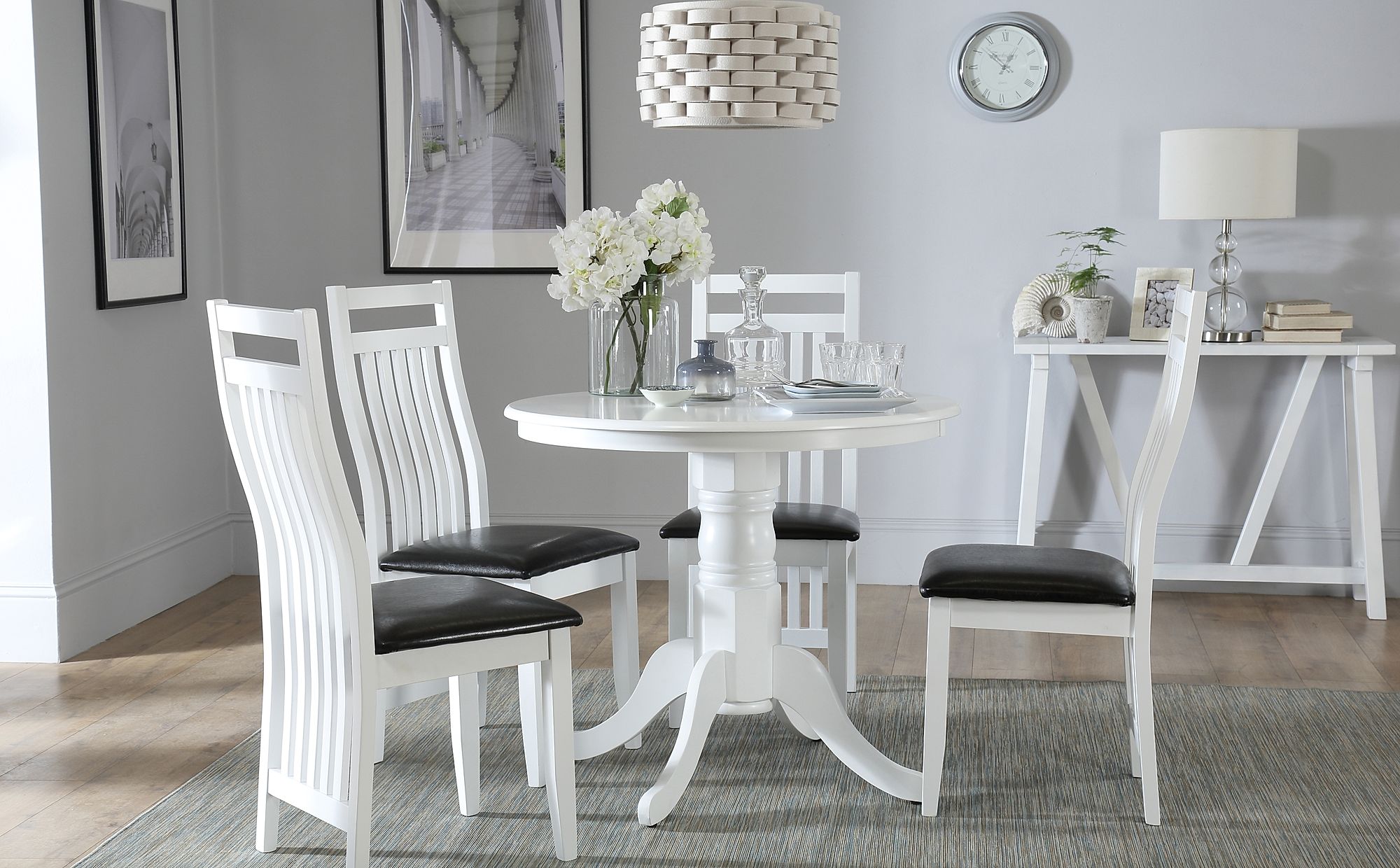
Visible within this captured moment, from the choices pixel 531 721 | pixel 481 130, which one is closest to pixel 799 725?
pixel 531 721

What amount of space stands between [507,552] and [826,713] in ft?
2.39

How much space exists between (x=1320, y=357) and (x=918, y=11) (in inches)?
64.6

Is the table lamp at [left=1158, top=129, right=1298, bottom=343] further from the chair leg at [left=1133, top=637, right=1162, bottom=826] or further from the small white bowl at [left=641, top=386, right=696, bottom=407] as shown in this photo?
the small white bowl at [left=641, top=386, right=696, bottom=407]

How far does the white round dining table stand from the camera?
2.59 metres

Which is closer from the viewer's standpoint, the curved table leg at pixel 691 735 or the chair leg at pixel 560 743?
the chair leg at pixel 560 743

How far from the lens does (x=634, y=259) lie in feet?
8.65

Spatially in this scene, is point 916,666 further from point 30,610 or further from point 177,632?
point 30,610

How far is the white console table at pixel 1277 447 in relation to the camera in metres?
4.00

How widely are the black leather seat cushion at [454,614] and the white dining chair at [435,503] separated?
0.30m

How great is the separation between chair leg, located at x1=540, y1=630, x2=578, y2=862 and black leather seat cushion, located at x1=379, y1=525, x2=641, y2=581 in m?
0.36

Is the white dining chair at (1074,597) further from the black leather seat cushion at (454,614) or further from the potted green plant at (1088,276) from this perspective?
the potted green plant at (1088,276)

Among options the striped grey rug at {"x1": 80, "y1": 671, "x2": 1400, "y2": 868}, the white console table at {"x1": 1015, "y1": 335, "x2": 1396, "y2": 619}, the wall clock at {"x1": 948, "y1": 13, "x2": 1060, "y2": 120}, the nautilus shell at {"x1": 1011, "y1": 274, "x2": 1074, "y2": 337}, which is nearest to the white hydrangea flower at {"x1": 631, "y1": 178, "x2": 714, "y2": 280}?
the striped grey rug at {"x1": 80, "y1": 671, "x2": 1400, "y2": 868}

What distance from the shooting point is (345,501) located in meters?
2.21

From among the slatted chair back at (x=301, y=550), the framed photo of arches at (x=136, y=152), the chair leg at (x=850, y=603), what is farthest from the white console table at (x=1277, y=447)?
the framed photo of arches at (x=136, y=152)
